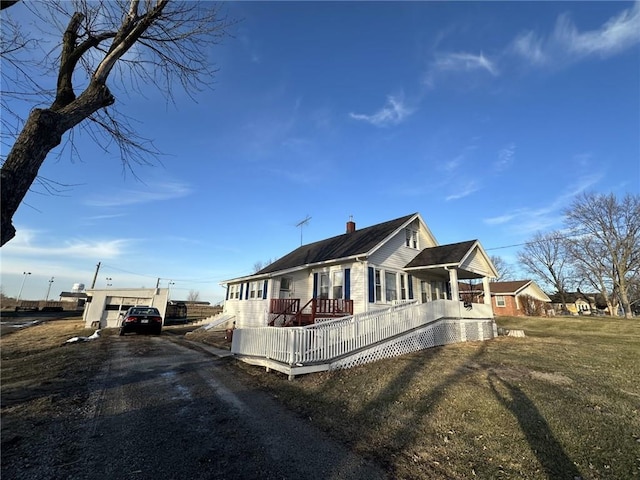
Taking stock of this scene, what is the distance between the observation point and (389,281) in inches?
666

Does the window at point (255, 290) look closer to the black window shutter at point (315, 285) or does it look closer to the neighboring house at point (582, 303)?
the black window shutter at point (315, 285)

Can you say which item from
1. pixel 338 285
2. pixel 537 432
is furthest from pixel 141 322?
pixel 537 432

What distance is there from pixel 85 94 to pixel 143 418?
211 inches

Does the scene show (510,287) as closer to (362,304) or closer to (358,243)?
(358,243)

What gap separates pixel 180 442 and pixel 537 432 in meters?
5.34

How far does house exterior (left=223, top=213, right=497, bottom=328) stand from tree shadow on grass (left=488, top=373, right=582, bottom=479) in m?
8.54

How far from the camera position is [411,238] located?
62.5 feet

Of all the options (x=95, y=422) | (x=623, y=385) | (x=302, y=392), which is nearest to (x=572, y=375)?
(x=623, y=385)

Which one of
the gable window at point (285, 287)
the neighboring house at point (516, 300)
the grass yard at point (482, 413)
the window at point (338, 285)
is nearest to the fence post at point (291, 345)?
the grass yard at point (482, 413)

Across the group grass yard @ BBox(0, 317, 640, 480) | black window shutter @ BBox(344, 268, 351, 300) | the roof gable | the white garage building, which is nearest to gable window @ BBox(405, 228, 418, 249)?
black window shutter @ BBox(344, 268, 351, 300)

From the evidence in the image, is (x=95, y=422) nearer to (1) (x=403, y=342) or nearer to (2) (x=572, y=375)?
(1) (x=403, y=342)

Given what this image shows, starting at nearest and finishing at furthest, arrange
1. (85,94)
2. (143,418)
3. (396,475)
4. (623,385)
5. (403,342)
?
(396,475) → (85,94) → (143,418) → (623,385) → (403,342)

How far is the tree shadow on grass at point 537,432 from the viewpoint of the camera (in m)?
3.86

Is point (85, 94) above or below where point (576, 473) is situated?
above
